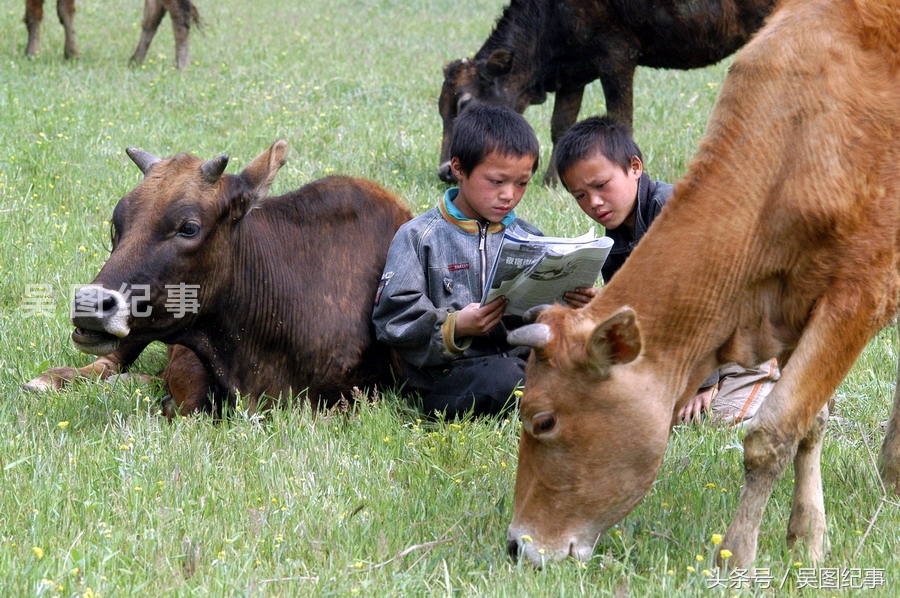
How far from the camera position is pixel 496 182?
5.40 metres

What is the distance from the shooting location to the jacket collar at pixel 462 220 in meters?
5.64

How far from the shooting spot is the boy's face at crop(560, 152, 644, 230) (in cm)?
529

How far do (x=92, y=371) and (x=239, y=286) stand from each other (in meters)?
1.15

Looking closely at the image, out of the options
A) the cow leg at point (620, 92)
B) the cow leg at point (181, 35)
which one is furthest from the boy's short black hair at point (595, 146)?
the cow leg at point (181, 35)

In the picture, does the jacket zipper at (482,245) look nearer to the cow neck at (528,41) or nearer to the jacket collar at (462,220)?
the jacket collar at (462,220)

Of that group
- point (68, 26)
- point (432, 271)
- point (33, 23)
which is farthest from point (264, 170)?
point (33, 23)

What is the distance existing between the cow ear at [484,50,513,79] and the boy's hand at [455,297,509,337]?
236 inches

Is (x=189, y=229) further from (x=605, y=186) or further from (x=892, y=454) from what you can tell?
(x=892, y=454)

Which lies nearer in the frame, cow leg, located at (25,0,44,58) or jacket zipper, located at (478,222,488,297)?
jacket zipper, located at (478,222,488,297)

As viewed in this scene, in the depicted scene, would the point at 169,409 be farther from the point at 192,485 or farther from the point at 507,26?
the point at 507,26

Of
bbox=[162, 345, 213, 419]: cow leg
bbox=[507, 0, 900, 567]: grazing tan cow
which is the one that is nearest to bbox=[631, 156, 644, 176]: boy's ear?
bbox=[507, 0, 900, 567]: grazing tan cow

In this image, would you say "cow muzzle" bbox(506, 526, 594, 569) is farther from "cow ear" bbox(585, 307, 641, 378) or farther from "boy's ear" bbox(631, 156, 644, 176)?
"boy's ear" bbox(631, 156, 644, 176)

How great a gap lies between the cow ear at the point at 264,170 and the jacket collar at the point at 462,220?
2.80 feet

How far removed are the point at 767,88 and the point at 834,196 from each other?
49cm
